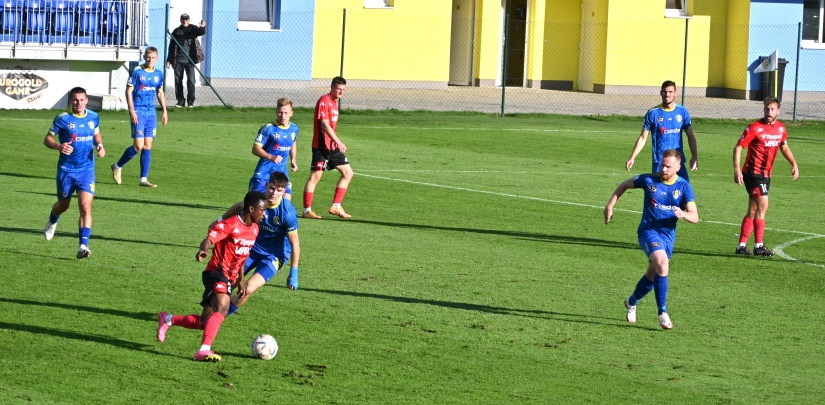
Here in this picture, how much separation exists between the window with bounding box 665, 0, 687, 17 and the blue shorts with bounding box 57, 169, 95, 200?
30913 mm

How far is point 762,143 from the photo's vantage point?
15938 mm

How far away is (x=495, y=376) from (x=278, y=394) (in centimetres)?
176

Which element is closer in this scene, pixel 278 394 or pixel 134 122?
pixel 278 394

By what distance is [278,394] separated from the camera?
8.91 metres

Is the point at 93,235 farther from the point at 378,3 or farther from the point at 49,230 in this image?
the point at 378,3

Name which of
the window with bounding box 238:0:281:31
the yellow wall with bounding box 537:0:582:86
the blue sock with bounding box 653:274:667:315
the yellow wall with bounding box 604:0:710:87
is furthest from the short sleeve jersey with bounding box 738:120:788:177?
the yellow wall with bounding box 537:0:582:86

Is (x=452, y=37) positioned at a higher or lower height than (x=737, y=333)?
higher

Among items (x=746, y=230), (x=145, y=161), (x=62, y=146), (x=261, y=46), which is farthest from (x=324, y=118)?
(x=261, y=46)

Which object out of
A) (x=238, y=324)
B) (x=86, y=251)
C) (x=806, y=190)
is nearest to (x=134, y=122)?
(x=86, y=251)

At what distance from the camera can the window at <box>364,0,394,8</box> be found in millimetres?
39188

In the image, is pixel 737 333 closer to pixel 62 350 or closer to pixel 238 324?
pixel 238 324

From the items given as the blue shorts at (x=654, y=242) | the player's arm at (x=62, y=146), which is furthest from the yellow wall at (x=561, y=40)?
the blue shorts at (x=654, y=242)

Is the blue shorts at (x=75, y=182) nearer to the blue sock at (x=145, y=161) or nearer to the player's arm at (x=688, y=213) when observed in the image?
the blue sock at (x=145, y=161)

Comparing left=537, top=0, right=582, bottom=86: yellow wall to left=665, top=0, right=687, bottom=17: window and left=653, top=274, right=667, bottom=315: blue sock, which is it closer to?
left=665, top=0, right=687, bottom=17: window
